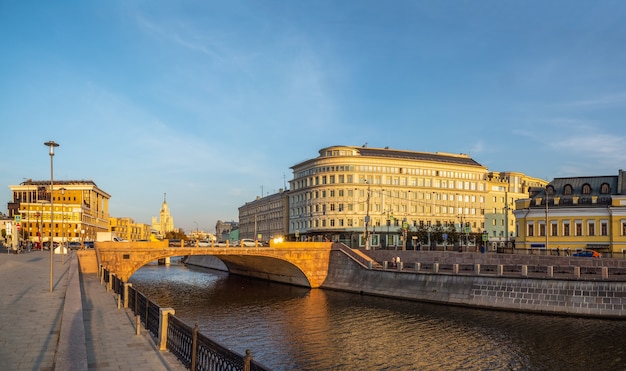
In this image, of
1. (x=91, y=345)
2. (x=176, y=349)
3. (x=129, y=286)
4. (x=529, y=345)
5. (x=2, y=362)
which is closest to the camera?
(x=2, y=362)

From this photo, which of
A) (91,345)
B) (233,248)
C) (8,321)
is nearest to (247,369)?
(91,345)

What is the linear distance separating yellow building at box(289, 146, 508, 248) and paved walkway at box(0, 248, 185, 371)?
3387 inches

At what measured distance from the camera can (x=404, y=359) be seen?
29453 mm

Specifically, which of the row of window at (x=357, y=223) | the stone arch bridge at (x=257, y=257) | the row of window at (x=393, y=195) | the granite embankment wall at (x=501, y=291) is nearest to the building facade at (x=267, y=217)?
the row of window at (x=393, y=195)

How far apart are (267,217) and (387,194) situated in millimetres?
52832

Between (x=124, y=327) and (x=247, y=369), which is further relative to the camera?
(x=124, y=327)

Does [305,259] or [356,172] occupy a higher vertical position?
[356,172]

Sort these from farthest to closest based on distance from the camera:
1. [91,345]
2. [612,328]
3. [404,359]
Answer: [612,328]
[404,359]
[91,345]

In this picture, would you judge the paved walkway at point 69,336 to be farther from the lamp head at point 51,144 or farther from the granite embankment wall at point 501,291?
the granite embankment wall at point 501,291

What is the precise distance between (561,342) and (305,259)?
121ft

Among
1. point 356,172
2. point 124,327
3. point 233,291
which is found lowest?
point 233,291

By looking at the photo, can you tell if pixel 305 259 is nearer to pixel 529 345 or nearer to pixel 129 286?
pixel 529 345

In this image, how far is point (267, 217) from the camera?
157625mm

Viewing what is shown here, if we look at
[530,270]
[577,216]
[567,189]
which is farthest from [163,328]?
[567,189]
